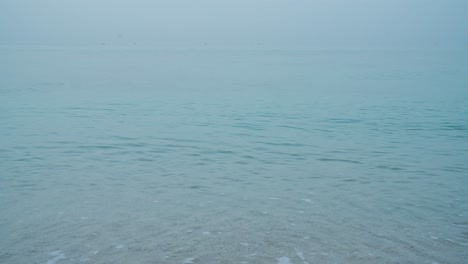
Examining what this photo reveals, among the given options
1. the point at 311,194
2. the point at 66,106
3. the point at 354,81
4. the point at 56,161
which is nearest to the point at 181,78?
the point at 354,81

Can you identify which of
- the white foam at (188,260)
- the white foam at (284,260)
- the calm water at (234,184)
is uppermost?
the white foam at (188,260)

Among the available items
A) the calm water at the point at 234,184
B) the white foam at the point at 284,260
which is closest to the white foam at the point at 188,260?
the calm water at the point at 234,184

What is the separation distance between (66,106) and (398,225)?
1115 inches

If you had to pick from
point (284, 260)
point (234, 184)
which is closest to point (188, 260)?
point (284, 260)

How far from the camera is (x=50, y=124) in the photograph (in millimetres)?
27422

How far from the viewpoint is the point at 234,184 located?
15.5 meters

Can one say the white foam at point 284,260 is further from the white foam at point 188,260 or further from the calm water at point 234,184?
the white foam at point 188,260

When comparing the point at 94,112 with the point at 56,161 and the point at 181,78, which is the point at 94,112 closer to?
the point at 56,161

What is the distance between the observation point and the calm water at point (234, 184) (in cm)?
1042

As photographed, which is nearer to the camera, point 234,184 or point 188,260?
point 188,260

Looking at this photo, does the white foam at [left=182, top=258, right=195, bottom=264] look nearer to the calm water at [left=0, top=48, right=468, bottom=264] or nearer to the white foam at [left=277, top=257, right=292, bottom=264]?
the calm water at [left=0, top=48, right=468, bottom=264]

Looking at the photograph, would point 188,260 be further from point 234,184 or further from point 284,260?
point 234,184

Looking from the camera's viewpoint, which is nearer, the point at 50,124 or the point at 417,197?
the point at 417,197

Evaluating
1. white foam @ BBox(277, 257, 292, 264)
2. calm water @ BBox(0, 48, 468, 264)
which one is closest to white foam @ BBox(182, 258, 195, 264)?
calm water @ BBox(0, 48, 468, 264)
